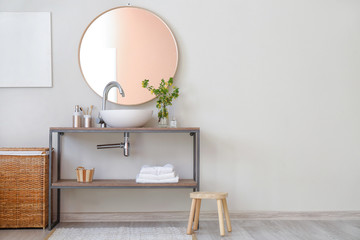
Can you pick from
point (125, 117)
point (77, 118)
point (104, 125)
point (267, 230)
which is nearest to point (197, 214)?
point (267, 230)

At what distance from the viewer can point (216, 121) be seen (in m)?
3.49

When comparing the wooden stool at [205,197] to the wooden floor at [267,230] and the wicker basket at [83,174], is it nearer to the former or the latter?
the wooden floor at [267,230]

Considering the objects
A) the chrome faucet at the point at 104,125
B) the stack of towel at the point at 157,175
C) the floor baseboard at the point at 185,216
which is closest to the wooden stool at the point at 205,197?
the stack of towel at the point at 157,175

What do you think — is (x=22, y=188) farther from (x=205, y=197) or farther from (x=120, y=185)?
(x=205, y=197)

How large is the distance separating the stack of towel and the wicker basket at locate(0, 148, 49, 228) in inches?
30.3

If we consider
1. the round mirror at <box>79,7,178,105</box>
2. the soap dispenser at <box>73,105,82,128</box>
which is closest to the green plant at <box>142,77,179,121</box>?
Result: the round mirror at <box>79,7,178,105</box>

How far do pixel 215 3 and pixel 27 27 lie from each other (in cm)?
162

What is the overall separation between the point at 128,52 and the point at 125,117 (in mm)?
659

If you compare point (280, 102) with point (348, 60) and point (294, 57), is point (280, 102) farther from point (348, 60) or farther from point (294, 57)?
point (348, 60)

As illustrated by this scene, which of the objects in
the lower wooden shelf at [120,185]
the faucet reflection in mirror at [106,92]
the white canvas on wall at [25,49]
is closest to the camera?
the lower wooden shelf at [120,185]

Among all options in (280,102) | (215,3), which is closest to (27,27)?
(215,3)

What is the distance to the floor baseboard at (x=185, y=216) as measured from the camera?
3406 millimetres

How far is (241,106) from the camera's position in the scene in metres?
3.50

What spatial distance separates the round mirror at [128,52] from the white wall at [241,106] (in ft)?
0.28
